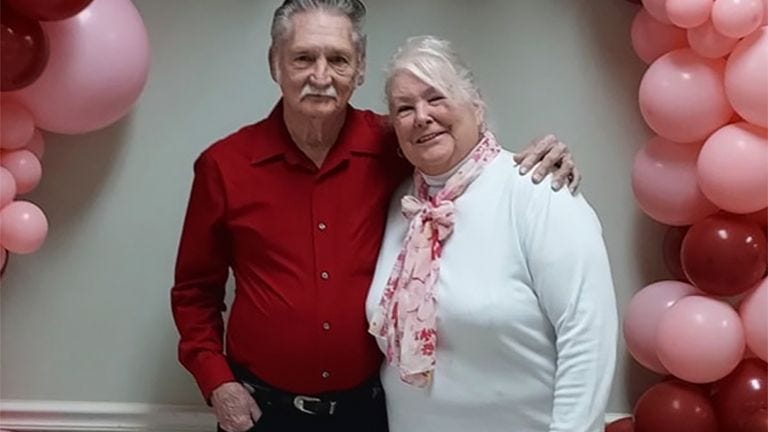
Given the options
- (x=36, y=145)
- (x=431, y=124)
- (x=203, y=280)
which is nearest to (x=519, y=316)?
(x=431, y=124)

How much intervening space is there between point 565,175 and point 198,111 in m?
1.01

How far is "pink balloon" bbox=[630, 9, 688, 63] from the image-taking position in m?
2.27

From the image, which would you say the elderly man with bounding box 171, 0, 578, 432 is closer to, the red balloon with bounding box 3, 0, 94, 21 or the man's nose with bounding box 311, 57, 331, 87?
the man's nose with bounding box 311, 57, 331, 87

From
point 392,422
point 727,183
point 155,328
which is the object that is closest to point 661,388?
point 727,183

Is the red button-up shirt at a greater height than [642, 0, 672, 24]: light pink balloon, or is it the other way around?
[642, 0, 672, 24]: light pink balloon

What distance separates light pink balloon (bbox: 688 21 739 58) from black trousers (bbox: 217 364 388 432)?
3.06ft

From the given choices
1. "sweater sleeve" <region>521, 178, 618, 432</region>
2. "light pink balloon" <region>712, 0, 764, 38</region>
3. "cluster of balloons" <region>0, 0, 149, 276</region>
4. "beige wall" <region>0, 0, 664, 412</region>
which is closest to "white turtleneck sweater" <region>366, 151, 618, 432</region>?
"sweater sleeve" <region>521, 178, 618, 432</region>

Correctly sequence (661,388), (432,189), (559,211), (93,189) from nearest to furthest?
(559,211) → (432,189) → (661,388) → (93,189)

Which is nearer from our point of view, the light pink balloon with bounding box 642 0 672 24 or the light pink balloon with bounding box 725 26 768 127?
the light pink balloon with bounding box 725 26 768 127

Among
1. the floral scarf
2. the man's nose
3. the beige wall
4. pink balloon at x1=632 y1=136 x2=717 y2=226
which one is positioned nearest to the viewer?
the floral scarf

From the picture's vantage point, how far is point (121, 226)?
8.27 feet

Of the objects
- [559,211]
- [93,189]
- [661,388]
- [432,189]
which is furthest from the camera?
[93,189]

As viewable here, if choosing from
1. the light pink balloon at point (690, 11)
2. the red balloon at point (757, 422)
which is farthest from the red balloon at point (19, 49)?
the red balloon at point (757, 422)

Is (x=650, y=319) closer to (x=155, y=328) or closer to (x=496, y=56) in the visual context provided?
(x=496, y=56)
